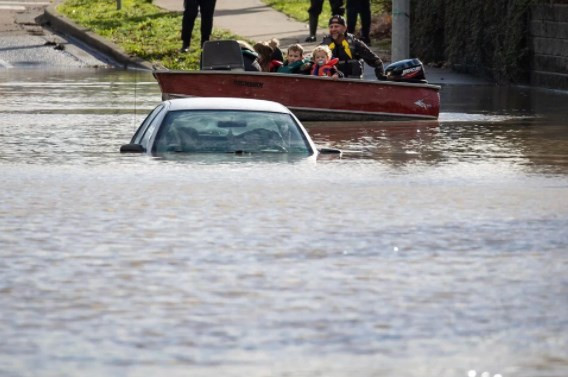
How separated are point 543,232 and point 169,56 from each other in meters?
24.2

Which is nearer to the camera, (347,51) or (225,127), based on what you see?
(225,127)

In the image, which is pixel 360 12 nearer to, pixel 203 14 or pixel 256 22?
pixel 203 14

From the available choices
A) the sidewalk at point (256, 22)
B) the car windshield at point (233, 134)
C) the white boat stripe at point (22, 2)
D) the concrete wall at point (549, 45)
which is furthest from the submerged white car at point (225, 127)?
the white boat stripe at point (22, 2)

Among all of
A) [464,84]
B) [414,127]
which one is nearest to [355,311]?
[414,127]

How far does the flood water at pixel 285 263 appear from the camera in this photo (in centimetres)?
766

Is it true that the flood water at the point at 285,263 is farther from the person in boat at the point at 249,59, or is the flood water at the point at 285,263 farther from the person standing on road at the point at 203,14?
the person standing on road at the point at 203,14

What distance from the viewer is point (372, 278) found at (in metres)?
9.87

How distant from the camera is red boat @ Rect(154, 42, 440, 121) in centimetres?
2359

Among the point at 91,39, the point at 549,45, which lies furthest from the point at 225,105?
the point at 91,39

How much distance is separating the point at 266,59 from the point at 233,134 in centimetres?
880

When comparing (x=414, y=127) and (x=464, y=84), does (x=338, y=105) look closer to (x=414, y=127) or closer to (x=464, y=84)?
(x=414, y=127)

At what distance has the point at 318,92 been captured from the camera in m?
23.9

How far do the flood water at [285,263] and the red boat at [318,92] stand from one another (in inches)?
152

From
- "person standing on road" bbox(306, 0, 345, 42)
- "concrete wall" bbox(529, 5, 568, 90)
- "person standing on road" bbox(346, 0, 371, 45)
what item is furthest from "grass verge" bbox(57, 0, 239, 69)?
"concrete wall" bbox(529, 5, 568, 90)
